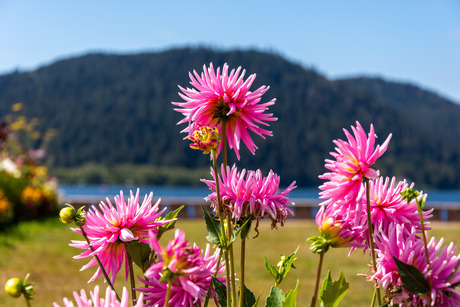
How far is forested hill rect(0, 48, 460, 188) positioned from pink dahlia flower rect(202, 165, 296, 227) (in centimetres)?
8588

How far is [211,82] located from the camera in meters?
0.77

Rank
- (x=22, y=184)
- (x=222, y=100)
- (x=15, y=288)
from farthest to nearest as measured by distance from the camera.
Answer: (x=22, y=184) < (x=222, y=100) < (x=15, y=288)

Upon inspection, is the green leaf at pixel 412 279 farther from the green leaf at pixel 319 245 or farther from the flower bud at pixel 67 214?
the flower bud at pixel 67 214

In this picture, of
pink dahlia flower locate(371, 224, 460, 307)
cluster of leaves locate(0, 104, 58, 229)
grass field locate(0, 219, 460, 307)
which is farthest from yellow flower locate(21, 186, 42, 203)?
pink dahlia flower locate(371, 224, 460, 307)

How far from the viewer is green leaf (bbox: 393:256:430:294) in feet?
1.94

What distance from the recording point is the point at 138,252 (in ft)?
2.37

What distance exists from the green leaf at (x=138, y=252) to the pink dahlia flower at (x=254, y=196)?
0.12 meters

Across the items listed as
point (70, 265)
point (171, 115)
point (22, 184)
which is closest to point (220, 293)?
point (70, 265)

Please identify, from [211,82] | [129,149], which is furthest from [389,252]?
[129,149]

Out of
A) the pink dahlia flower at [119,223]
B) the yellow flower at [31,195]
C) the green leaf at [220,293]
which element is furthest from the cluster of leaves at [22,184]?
the green leaf at [220,293]

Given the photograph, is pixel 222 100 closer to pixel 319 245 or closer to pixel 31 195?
pixel 319 245

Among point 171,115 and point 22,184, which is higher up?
point 171,115

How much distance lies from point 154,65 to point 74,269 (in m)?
100

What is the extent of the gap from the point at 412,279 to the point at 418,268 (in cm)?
5
